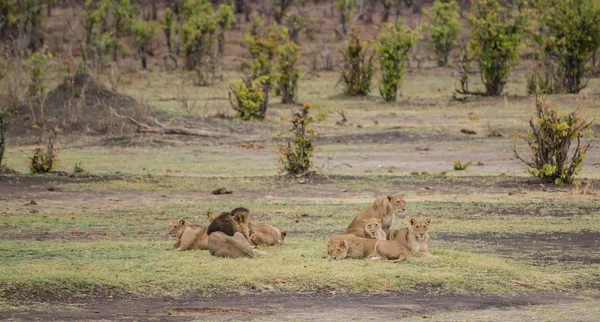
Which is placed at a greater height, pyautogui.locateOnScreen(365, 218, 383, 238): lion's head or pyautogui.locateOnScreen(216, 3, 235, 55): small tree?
pyautogui.locateOnScreen(216, 3, 235, 55): small tree

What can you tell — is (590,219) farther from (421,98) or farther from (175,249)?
(421,98)

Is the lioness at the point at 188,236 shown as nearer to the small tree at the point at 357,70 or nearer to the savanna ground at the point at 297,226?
the savanna ground at the point at 297,226

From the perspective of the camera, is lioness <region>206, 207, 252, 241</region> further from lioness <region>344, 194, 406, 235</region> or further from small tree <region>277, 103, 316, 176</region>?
small tree <region>277, 103, 316, 176</region>

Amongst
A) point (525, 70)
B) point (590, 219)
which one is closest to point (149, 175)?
point (590, 219)

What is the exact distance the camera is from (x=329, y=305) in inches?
374

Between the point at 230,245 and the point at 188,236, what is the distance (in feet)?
2.78

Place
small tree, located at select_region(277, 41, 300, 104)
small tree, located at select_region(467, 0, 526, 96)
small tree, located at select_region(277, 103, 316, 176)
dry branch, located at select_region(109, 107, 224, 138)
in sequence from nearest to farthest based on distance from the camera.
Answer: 1. small tree, located at select_region(277, 103, 316, 176)
2. dry branch, located at select_region(109, 107, 224, 138)
3. small tree, located at select_region(277, 41, 300, 104)
4. small tree, located at select_region(467, 0, 526, 96)

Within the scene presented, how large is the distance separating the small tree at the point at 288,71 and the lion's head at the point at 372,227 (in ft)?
82.7

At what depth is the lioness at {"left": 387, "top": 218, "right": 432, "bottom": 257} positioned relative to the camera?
11.1 m

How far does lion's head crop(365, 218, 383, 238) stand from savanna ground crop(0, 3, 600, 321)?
44 centimetres


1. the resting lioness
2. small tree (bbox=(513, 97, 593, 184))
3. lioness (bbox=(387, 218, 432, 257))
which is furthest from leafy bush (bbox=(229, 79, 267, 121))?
the resting lioness

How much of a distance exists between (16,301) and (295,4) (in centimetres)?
5845

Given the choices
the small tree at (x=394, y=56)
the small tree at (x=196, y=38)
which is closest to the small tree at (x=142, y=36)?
the small tree at (x=196, y=38)

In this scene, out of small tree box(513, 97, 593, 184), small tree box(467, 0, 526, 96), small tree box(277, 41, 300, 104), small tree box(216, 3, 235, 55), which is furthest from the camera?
small tree box(216, 3, 235, 55)
